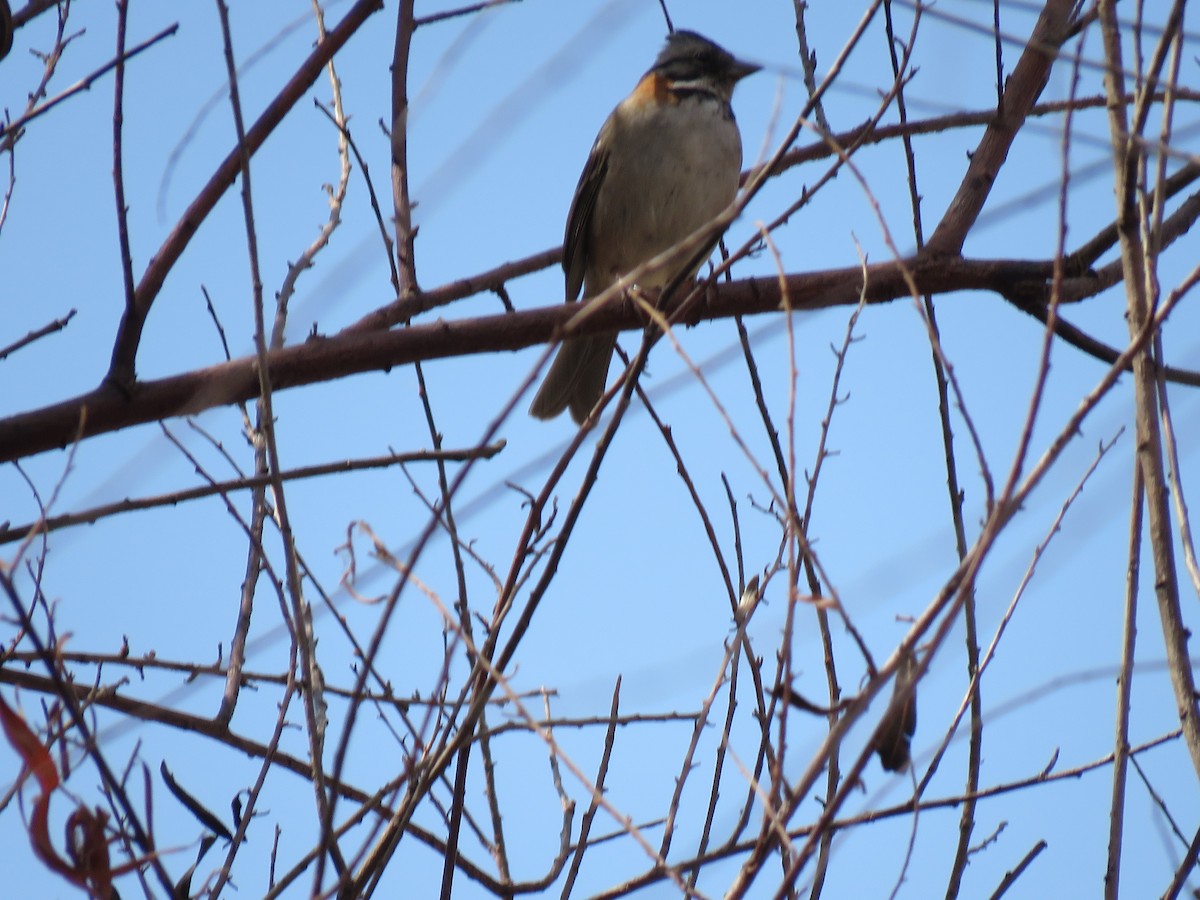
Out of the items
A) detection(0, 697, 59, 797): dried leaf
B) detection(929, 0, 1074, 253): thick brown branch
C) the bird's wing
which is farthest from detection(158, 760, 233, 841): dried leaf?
the bird's wing

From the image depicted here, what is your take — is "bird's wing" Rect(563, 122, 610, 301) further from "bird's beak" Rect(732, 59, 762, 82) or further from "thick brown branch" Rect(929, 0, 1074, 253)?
"thick brown branch" Rect(929, 0, 1074, 253)

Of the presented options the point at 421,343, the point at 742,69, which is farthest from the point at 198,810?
the point at 742,69

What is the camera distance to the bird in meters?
5.65

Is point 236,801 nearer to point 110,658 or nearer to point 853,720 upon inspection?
point 110,658

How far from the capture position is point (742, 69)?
610cm

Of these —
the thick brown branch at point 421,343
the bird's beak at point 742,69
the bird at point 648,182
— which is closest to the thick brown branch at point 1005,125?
the thick brown branch at point 421,343

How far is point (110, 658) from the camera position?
289cm

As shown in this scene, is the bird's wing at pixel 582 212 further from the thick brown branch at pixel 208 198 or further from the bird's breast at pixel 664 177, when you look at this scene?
the thick brown branch at pixel 208 198

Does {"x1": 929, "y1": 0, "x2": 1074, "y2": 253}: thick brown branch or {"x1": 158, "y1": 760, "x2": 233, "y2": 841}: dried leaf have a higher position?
{"x1": 929, "y1": 0, "x2": 1074, "y2": 253}: thick brown branch

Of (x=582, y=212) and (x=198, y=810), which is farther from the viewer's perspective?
(x=582, y=212)

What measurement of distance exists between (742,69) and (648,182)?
79 cm

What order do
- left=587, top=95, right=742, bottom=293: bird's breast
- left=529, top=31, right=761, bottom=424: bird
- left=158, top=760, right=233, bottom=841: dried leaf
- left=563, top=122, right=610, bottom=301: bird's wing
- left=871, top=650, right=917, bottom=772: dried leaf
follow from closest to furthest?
left=871, top=650, right=917, bottom=772: dried leaf
left=158, top=760, right=233, bottom=841: dried leaf
left=529, top=31, right=761, bottom=424: bird
left=587, top=95, right=742, bottom=293: bird's breast
left=563, top=122, right=610, bottom=301: bird's wing

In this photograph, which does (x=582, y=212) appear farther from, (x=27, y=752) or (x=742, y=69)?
(x=27, y=752)

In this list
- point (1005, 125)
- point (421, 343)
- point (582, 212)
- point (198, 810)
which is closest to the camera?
point (198, 810)
